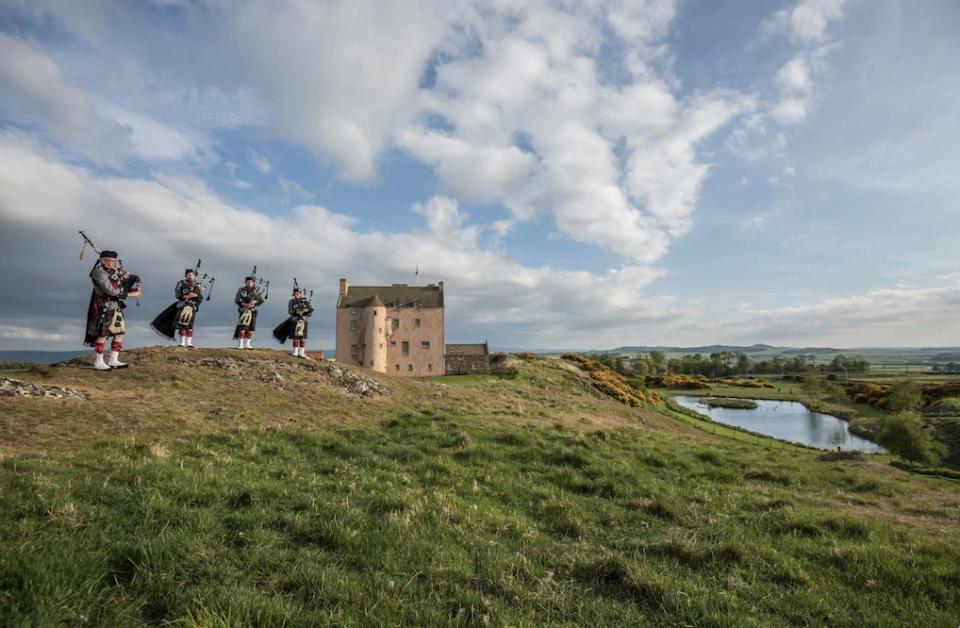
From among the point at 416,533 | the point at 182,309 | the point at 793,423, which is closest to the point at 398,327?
the point at 182,309

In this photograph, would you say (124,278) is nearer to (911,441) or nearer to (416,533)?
(416,533)

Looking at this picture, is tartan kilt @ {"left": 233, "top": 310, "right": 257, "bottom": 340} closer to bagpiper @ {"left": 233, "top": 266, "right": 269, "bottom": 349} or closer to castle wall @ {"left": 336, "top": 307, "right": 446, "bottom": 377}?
bagpiper @ {"left": 233, "top": 266, "right": 269, "bottom": 349}

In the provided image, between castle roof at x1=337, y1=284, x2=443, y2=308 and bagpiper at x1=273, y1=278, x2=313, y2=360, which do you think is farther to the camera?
castle roof at x1=337, y1=284, x2=443, y2=308

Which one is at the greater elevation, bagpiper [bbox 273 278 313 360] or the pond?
bagpiper [bbox 273 278 313 360]

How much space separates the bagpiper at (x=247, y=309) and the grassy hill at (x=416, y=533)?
12.7 metres

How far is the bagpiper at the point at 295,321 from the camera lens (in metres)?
28.8

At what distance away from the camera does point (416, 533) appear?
6.25 meters

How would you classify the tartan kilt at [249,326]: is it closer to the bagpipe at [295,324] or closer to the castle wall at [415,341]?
the bagpipe at [295,324]

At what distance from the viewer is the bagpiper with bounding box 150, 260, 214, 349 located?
2244 cm

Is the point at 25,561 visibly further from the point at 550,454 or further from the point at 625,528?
the point at 550,454

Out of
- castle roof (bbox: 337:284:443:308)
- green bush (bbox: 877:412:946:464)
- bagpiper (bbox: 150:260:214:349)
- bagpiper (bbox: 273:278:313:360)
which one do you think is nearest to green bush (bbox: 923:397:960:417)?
green bush (bbox: 877:412:946:464)

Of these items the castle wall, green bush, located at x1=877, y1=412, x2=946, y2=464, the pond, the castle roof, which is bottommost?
the pond

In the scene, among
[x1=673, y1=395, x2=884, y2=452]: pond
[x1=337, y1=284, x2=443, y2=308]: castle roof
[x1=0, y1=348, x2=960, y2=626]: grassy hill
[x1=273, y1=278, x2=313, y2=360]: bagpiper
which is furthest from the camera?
[x1=337, y1=284, x2=443, y2=308]: castle roof

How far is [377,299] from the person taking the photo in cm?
5541
